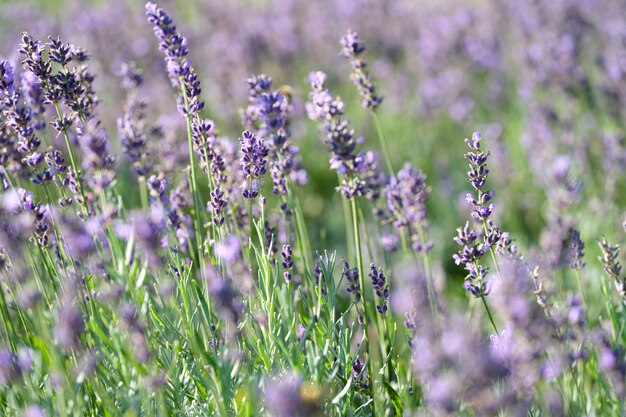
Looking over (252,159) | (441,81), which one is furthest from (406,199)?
(441,81)

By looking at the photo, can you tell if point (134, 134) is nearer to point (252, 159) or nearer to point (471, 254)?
point (252, 159)

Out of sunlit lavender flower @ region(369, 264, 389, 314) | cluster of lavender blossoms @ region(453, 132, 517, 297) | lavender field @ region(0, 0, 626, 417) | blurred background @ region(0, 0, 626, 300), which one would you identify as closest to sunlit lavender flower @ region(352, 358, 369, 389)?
lavender field @ region(0, 0, 626, 417)

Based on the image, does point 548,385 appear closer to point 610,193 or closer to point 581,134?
point 610,193

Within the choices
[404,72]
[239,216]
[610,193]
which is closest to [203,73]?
[404,72]

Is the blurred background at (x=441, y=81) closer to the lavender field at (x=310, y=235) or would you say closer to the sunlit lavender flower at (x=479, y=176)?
the lavender field at (x=310, y=235)

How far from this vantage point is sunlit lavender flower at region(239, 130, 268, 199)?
2275mm

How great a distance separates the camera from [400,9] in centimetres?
862

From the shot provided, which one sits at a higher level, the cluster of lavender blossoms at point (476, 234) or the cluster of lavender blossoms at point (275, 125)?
the cluster of lavender blossoms at point (275, 125)

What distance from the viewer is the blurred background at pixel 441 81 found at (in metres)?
5.04

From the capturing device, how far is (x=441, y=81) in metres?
6.82

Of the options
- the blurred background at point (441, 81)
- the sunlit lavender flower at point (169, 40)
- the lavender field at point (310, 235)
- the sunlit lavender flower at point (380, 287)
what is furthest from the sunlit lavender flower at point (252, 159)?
the blurred background at point (441, 81)

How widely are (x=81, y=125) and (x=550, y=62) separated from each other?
3.78 metres

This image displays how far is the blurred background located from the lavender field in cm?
3

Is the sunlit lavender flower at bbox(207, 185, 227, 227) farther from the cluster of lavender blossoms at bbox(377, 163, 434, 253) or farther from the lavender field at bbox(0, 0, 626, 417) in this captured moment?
the cluster of lavender blossoms at bbox(377, 163, 434, 253)
